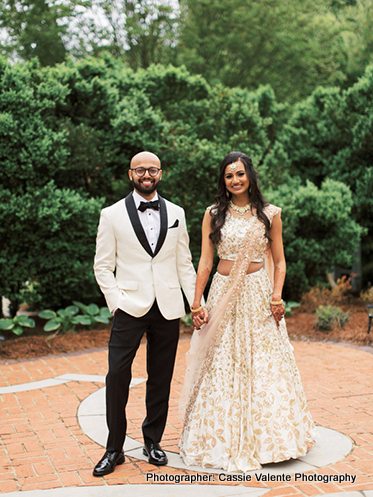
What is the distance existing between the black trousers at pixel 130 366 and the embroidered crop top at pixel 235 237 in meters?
0.65

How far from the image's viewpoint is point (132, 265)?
361 cm

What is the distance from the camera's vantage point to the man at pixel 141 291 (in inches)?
139

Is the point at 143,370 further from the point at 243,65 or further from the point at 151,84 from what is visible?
the point at 243,65

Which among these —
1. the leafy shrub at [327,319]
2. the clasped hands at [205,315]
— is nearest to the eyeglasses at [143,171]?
the clasped hands at [205,315]

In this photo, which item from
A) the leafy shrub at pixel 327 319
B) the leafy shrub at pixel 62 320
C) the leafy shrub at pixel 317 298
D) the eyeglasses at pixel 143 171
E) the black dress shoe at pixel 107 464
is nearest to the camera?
the black dress shoe at pixel 107 464

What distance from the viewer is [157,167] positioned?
12.0 ft

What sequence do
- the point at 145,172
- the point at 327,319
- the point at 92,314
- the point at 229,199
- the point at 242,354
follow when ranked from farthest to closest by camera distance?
the point at 92,314 < the point at 327,319 < the point at 229,199 < the point at 242,354 < the point at 145,172

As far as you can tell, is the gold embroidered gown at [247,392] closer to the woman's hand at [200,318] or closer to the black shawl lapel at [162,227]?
the woman's hand at [200,318]

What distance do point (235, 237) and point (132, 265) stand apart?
80 centimetres

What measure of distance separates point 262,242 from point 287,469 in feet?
5.18

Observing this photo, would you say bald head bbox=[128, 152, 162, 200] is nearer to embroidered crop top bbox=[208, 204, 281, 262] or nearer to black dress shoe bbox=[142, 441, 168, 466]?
embroidered crop top bbox=[208, 204, 281, 262]

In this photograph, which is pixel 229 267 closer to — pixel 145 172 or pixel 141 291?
pixel 141 291

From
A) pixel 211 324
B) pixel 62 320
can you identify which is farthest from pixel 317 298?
pixel 211 324

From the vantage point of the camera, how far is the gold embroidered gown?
11.7 ft
